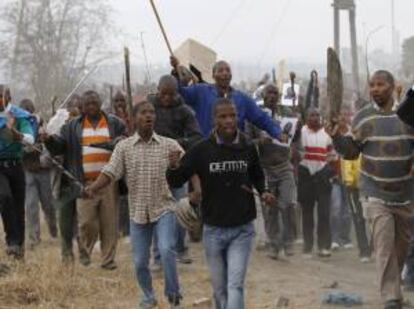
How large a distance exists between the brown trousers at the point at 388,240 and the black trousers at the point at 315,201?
333cm

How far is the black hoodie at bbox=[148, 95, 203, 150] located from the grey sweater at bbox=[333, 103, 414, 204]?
6.39ft

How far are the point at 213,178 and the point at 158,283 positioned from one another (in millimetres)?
2593

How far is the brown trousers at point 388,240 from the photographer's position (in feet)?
23.9

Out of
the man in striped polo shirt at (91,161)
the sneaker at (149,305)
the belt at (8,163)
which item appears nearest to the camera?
the sneaker at (149,305)

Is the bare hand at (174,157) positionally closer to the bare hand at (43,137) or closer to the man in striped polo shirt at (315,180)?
the bare hand at (43,137)

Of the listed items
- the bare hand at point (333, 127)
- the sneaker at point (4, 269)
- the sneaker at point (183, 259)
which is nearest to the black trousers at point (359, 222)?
the sneaker at point (183, 259)

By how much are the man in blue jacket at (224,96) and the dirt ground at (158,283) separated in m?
1.53

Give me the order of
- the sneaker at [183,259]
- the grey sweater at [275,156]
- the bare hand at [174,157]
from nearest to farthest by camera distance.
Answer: the bare hand at [174,157] < the sneaker at [183,259] < the grey sweater at [275,156]

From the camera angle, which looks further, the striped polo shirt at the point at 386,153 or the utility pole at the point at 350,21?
the utility pole at the point at 350,21

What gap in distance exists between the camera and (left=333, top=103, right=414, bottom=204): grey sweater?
720 centimetres

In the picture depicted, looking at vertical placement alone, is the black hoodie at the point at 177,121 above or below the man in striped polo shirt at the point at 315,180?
above

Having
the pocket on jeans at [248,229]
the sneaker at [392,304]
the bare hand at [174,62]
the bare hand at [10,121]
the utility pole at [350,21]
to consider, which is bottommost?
the sneaker at [392,304]

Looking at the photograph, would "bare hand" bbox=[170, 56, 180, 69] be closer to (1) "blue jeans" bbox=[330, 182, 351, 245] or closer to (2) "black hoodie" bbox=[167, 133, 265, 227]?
(2) "black hoodie" bbox=[167, 133, 265, 227]

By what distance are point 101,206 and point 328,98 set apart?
10.1 ft
